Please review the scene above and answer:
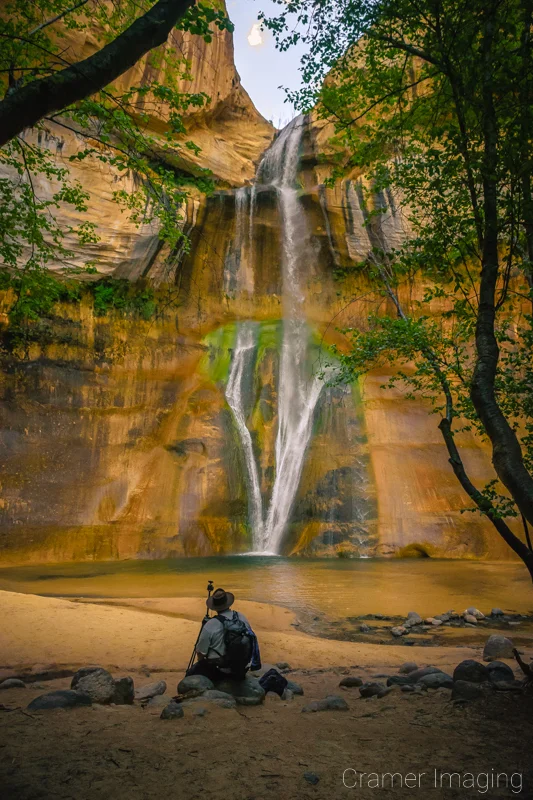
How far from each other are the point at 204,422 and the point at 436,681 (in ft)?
49.7

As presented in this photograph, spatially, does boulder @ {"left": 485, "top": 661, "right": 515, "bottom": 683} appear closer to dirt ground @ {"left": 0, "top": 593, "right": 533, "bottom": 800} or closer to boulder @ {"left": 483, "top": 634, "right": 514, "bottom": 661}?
dirt ground @ {"left": 0, "top": 593, "right": 533, "bottom": 800}

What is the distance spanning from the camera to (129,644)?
6133mm

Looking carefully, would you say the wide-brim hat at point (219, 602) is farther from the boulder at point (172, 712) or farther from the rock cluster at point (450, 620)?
the rock cluster at point (450, 620)

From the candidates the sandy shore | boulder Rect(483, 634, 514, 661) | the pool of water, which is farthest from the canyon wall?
boulder Rect(483, 634, 514, 661)

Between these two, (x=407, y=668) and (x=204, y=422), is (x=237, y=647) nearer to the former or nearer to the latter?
(x=407, y=668)

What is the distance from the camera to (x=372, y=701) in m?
4.48

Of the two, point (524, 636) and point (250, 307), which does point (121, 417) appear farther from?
point (524, 636)

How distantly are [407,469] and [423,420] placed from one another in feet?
7.75

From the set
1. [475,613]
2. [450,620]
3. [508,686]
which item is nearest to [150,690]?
[508,686]

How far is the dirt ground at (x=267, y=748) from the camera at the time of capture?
9.01ft

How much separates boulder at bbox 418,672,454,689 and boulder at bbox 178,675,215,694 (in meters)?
2.02

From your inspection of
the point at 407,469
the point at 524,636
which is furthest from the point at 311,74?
the point at 407,469

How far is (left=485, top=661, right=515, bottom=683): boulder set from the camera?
4.63m

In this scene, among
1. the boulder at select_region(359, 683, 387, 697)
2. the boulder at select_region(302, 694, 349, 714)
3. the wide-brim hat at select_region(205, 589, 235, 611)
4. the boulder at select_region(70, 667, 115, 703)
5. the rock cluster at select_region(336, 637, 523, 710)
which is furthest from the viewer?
the wide-brim hat at select_region(205, 589, 235, 611)
